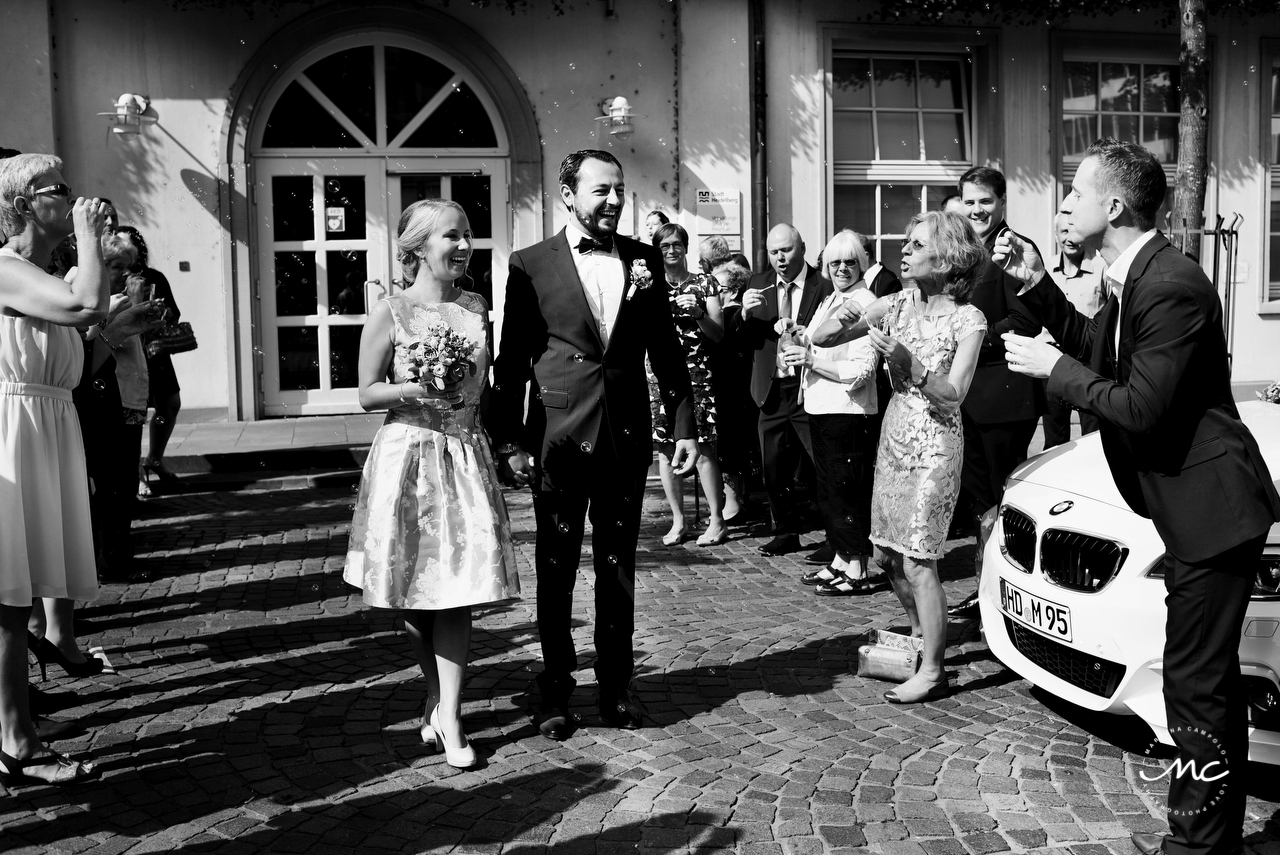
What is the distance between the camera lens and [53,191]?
4340 mm

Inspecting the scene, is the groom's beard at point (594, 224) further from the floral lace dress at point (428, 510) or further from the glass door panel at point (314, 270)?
the glass door panel at point (314, 270)

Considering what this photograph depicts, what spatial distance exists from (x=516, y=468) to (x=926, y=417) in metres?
1.70

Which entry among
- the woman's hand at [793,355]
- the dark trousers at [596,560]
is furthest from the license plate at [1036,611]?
the dark trousers at [596,560]

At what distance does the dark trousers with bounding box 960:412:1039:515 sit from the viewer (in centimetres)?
616

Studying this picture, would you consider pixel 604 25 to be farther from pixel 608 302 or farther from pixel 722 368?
pixel 608 302

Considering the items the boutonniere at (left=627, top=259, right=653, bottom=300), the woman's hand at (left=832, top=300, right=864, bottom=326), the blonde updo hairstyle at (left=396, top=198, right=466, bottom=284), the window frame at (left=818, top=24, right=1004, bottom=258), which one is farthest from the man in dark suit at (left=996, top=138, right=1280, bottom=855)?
the window frame at (left=818, top=24, right=1004, bottom=258)

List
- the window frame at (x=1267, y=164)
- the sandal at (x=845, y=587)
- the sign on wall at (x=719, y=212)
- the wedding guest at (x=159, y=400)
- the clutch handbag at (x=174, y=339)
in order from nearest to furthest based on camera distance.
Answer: the sandal at (x=845, y=587), the clutch handbag at (x=174, y=339), the wedding guest at (x=159, y=400), the sign on wall at (x=719, y=212), the window frame at (x=1267, y=164)

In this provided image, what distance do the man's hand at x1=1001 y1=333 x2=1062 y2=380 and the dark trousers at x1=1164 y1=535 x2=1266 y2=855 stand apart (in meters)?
0.66

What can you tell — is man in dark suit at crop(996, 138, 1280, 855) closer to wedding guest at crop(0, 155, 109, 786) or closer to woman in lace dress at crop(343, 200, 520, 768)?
woman in lace dress at crop(343, 200, 520, 768)

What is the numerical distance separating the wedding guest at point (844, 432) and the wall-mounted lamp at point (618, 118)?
7.76m

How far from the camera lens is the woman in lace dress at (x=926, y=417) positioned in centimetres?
501

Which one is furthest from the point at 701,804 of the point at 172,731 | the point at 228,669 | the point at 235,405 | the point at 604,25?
the point at 604,25

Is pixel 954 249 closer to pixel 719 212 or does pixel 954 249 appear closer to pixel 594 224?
pixel 594 224

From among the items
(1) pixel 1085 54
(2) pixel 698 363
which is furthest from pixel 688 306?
(1) pixel 1085 54
